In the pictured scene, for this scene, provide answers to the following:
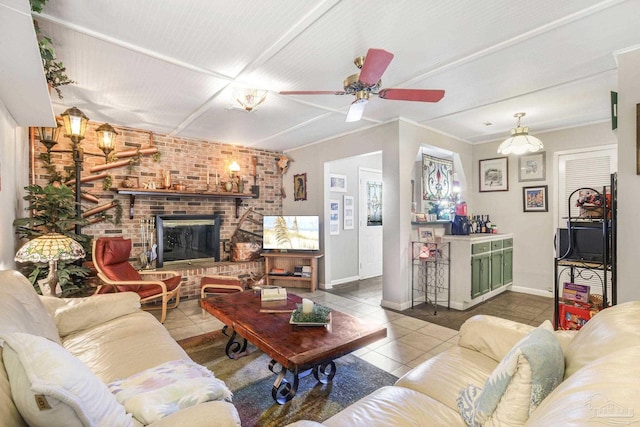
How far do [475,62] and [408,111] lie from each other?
119 centimetres

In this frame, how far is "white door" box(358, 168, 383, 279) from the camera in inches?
224

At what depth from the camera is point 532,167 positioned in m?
4.64

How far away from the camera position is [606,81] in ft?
9.07

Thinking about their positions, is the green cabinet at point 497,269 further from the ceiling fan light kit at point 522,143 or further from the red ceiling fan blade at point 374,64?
the red ceiling fan blade at point 374,64

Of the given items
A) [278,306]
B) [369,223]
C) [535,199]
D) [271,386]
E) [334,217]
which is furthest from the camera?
[369,223]

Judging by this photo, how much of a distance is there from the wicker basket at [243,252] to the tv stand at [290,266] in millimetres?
159

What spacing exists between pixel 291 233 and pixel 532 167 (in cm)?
400

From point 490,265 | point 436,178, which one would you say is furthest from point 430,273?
point 436,178

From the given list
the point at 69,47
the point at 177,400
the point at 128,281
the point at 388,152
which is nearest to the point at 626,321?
the point at 177,400

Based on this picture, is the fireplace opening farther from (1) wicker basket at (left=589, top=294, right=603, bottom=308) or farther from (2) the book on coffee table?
(1) wicker basket at (left=589, top=294, right=603, bottom=308)

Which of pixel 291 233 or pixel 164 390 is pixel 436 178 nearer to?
pixel 291 233

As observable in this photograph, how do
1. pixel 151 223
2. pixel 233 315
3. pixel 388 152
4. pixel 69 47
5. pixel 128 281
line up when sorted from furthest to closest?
1. pixel 151 223
2. pixel 388 152
3. pixel 128 281
4. pixel 233 315
5. pixel 69 47

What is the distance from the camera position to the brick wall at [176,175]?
3.98 m

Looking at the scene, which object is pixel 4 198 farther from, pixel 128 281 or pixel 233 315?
pixel 233 315
